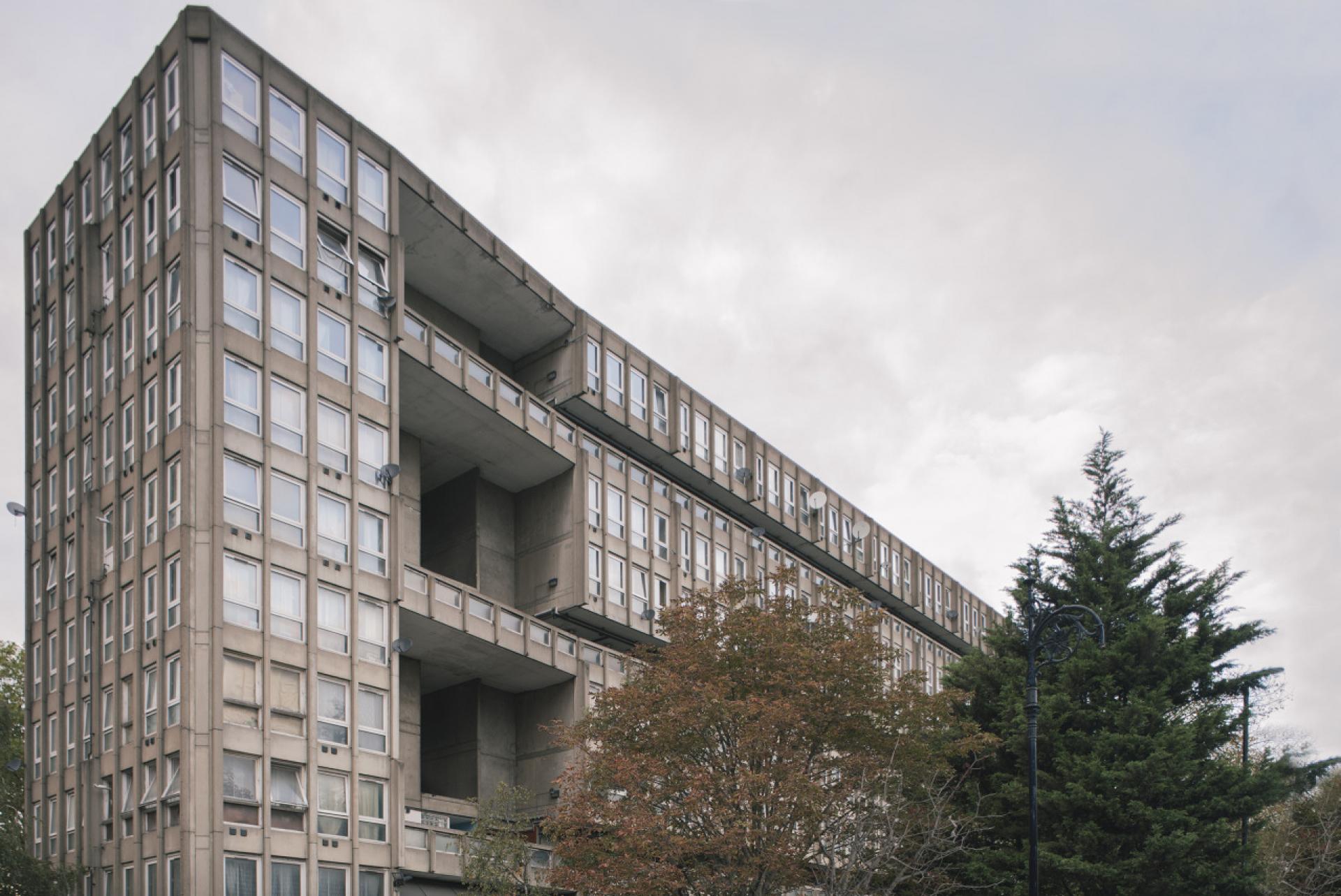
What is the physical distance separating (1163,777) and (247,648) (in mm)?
23620

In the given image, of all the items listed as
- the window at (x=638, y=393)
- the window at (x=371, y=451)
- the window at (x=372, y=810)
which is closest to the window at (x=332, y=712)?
the window at (x=372, y=810)

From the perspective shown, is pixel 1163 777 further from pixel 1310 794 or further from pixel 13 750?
pixel 13 750

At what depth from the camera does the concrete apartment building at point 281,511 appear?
34.0 meters

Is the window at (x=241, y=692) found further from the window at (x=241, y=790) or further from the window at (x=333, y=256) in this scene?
the window at (x=333, y=256)

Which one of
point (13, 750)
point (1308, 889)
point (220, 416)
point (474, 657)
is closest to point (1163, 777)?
point (1308, 889)

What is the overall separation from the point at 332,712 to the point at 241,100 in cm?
1782

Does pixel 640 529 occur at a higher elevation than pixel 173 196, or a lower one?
lower

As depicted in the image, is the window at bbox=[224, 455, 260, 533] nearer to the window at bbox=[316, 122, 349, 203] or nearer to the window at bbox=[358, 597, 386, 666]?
the window at bbox=[358, 597, 386, 666]

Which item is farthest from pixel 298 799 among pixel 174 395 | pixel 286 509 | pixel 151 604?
pixel 174 395

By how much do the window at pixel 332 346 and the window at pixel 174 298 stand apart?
4.01 m

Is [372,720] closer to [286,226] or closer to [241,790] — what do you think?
[241,790]

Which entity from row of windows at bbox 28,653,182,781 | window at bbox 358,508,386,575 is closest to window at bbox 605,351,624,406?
window at bbox 358,508,386,575

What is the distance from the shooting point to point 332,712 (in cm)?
3603

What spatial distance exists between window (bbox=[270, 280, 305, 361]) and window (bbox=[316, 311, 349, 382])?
1.97 ft
